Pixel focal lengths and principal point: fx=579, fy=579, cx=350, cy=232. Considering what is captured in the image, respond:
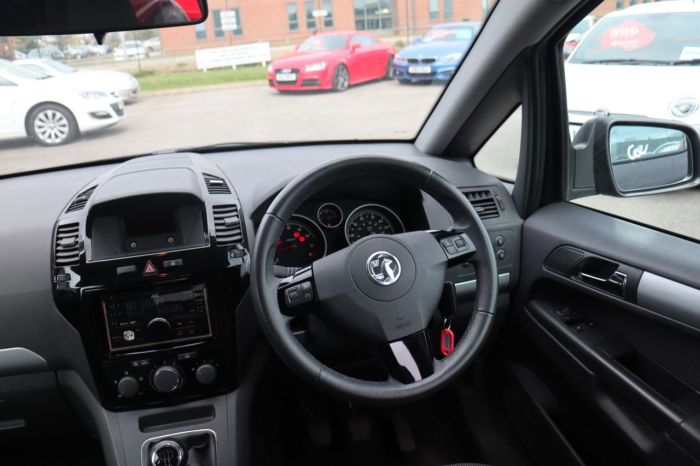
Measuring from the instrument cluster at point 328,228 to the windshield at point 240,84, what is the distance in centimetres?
69

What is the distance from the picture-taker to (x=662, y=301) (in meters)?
1.81

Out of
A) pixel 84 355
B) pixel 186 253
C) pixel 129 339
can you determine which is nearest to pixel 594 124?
pixel 186 253

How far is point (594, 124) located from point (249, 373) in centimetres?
171

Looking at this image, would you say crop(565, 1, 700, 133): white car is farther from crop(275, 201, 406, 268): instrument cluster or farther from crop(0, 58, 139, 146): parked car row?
crop(0, 58, 139, 146): parked car row

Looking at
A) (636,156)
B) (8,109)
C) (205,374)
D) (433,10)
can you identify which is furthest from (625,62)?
(8,109)

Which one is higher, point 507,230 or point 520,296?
point 507,230

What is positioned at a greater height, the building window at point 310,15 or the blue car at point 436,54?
the building window at point 310,15

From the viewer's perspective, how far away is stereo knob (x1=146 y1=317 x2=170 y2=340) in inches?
80.2

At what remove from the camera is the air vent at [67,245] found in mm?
2006

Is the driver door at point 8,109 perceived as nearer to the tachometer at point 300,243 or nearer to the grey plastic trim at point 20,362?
the grey plastic trim at point 20,362

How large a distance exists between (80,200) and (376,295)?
119 cm

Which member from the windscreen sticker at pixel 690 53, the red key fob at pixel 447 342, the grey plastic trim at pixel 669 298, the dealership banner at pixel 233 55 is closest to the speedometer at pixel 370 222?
the red key fob at pixel 447 342

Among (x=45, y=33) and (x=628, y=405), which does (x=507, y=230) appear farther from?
(x=45, y=33)

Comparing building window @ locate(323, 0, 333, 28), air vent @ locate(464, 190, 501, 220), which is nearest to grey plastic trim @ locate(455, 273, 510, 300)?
air vent @ locate(464, 190, 501, 220)
